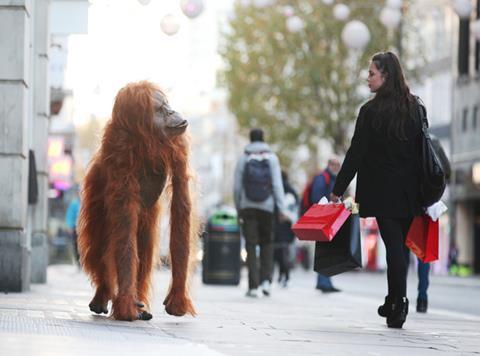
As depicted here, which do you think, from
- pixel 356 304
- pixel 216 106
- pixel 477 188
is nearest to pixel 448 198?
pixel 477 188

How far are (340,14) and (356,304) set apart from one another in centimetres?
2127

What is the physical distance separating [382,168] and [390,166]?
0.06 meters

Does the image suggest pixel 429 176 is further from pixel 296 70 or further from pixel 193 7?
pixel 296 70

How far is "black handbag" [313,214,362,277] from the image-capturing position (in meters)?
11.4

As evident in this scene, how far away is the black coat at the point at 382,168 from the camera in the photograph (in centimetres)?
1138

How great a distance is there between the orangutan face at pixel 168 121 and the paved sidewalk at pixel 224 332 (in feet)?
4.62

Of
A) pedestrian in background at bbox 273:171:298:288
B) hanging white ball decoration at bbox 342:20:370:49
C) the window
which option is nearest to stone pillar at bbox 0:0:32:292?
pedestrian in background at bbox 273:171:298:288

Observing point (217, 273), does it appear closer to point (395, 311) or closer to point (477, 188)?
point (395, 311)

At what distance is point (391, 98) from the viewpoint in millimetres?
11602

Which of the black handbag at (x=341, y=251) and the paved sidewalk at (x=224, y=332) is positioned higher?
the black handbag at (x=341, y=251)

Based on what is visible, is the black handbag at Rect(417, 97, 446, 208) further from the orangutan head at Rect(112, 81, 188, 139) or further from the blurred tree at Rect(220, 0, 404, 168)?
the blurred tree at Rect(220, 0, 404, 168)

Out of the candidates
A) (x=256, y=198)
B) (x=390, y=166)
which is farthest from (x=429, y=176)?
(x=256, y=198)

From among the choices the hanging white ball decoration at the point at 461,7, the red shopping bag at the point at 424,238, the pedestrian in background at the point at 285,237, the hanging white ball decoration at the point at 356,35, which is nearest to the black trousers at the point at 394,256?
the red shopping bag at the point at 424,238

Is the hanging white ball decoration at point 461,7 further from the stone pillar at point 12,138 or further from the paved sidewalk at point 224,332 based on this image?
the stone pillar at point 12,138
